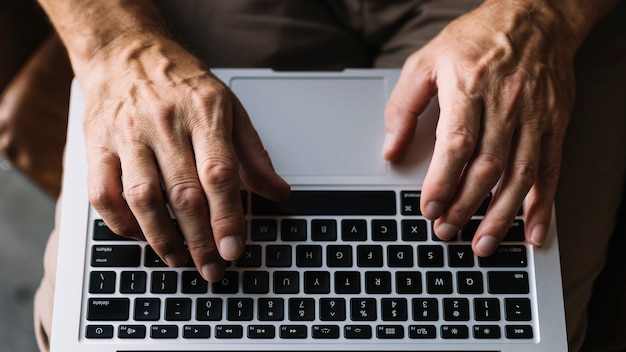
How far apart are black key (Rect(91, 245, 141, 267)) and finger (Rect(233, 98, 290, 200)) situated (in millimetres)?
147

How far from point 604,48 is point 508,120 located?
0.29 metres

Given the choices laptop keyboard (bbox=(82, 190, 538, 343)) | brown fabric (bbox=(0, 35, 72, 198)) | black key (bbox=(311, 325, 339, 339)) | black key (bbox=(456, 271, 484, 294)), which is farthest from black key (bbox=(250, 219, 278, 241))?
brown fabric (bbox=(0, 35, 72, 198))

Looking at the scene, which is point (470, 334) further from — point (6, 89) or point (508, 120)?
point (6, 89)

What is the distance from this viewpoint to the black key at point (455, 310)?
25.8 inches

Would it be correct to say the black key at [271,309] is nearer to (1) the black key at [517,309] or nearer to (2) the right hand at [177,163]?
(2) the right hand at [177,163]

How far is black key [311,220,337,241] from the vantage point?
68 centimetres

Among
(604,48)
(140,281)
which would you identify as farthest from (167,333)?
(604,48)

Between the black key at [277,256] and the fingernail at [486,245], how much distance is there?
0.21 m

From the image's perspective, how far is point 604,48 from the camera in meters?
0.85

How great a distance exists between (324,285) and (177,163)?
208 millimetres

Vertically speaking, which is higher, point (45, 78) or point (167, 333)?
point (45, 78)

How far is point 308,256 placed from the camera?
2.20ft

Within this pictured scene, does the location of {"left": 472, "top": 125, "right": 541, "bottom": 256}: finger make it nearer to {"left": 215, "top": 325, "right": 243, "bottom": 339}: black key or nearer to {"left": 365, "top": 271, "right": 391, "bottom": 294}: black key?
{"left": 365, "top": 271, "right": 391, "bottom": 294}: black key

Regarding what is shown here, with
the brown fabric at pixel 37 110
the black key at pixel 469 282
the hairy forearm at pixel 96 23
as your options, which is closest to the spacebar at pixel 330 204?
the black key at pixel 469 282
